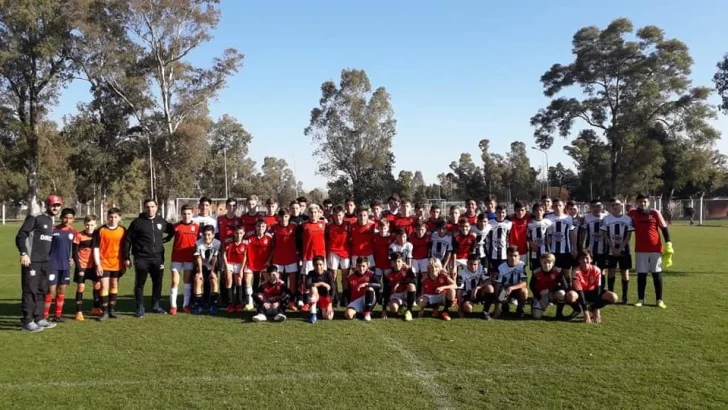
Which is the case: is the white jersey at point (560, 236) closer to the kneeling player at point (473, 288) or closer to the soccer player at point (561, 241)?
the soccer player at point (561, 241)

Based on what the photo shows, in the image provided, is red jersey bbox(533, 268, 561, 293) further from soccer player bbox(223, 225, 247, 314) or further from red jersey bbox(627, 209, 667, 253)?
soccer player bbox(223, 225, 247, 314)

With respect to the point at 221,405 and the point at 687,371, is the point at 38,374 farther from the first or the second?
the point at 687,371

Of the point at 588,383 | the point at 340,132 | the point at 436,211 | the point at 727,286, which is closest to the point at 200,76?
the point at 340,132

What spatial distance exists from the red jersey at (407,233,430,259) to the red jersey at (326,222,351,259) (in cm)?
111

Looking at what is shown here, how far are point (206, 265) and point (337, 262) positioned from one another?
7.08 feet

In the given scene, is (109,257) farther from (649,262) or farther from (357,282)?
(649,262)

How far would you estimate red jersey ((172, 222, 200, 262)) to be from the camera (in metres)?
8.65

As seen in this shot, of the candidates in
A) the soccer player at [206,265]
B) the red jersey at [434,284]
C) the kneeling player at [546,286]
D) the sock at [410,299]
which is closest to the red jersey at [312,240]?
the soccer player at [206,265]

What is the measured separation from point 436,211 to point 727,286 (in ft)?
20.7

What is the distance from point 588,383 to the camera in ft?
16.5

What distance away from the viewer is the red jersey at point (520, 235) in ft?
30.2

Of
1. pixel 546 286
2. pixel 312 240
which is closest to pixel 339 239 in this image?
pixel 312 240

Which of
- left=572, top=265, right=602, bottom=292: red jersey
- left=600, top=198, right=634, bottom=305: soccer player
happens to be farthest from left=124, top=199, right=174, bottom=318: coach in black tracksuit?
left=600, top=198, right=634, bottom=305: soccer player

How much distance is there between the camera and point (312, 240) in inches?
344
